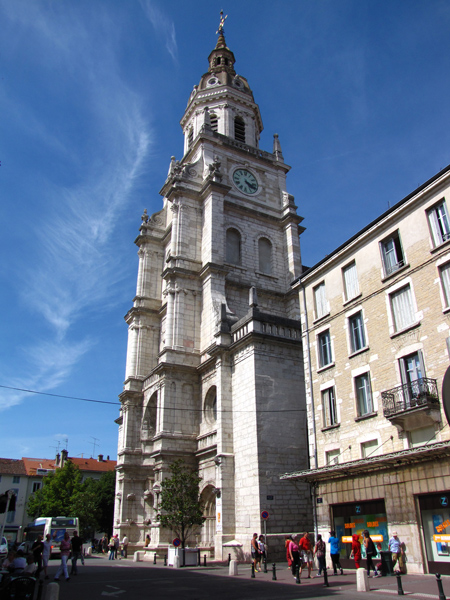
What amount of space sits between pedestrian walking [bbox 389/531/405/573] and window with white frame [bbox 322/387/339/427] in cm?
547

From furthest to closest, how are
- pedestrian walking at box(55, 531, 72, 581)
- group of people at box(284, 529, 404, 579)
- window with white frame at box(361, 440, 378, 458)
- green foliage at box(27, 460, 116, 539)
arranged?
green foliage at box(27, 460, 116, 539) → window with white frame at box(361, 440, 378, 458) → pedestrian walking at box(55, 531, 72, 581) → group of people at box(284, 529, 404, 579)

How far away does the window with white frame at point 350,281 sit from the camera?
21.1 m

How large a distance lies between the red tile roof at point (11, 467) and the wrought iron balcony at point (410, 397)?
68.1 metres

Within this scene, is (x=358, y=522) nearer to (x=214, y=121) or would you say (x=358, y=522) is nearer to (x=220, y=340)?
(x=220, y=340)

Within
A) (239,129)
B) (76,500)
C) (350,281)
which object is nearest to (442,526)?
(350,281)

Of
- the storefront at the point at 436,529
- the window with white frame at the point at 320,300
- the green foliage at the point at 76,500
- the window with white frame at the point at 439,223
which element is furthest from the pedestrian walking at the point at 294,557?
the green foliage at the point at 76,500

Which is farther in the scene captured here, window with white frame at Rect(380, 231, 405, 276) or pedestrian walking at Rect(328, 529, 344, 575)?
window with white frame at Rect(380, 231, 405, 276)

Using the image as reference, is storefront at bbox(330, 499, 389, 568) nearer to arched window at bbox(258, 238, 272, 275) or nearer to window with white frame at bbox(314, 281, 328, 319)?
window with white frame at bbox(314, 281, 328, 319)

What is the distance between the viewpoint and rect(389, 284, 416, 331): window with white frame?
17859 millimetres

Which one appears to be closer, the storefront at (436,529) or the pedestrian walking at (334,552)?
the storefront at (436,529)

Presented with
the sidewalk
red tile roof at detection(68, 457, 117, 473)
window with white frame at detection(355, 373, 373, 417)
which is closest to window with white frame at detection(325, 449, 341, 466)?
window with white frame at detection(355, 373, 373, 417)

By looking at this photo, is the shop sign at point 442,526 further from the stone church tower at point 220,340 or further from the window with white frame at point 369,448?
the stone church tower at point 220,340

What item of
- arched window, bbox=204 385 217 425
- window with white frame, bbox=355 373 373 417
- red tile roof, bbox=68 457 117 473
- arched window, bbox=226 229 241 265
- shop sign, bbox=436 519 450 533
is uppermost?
arched window, bbox=226 229 241 265

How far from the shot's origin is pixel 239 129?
46344 millimetres
